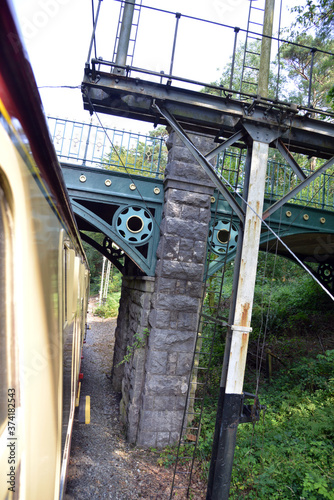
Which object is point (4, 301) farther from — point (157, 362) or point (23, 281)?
point (157, 362)

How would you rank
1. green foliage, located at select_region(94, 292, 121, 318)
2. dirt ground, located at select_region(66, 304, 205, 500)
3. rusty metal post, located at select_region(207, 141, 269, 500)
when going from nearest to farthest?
rusty metal post, located at select_region(207, 141, 269, 500), dirt ground, located at select_region(66, 304, 205, 500), green foliage, located at select_region(94, 292, 121, 318)

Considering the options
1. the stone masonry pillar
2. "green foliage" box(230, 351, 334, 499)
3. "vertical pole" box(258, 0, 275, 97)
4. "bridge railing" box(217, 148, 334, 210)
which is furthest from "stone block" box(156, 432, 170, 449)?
"vertical pole" box(258, 0, 275, 97)

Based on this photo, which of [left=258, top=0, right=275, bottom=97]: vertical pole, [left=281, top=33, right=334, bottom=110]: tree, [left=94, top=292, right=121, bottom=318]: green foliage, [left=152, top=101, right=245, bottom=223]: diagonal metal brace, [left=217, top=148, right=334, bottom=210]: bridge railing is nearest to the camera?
[left=152, top=101, right=245, bottom=223]: diagonal metal brace

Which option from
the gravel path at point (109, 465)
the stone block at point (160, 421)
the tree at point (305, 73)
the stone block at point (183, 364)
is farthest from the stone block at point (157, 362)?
the tree at point (305, 73)

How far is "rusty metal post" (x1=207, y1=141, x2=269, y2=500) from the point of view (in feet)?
11.1

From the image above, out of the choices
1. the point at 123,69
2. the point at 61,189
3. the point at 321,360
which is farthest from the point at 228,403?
the point at 321,360

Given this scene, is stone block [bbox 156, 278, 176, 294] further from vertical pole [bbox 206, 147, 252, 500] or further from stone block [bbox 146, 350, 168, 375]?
vertical pole [bbox 206, 147, 252, 500]

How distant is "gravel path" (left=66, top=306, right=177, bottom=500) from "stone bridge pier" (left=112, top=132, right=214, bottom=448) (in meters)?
0.34

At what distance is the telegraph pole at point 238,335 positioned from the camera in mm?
3379

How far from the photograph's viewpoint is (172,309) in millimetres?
5398

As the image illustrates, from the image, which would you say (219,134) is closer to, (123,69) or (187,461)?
(123,69)

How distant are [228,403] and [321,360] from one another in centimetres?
472

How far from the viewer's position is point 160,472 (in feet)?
15.5

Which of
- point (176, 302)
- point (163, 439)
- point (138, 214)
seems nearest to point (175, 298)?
point (176, 302)
